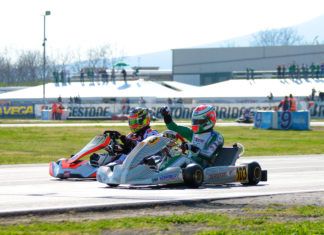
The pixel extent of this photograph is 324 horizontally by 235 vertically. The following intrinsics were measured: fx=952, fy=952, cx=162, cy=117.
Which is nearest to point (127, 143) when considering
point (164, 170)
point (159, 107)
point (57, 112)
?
point (164, 170)

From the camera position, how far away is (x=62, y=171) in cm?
1700

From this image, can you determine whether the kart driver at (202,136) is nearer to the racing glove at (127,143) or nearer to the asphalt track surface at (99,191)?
the asphalt track surface at (99,191)

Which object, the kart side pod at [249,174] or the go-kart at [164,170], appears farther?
the kart side pod at [249,174]

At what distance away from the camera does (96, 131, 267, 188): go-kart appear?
14.9 m

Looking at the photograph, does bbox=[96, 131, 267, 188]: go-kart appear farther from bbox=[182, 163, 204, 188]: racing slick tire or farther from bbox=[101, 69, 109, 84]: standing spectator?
bbox=[101, 69, 109, 84]: standing spectator

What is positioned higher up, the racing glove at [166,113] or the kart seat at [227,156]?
the racing glove at [166,113]

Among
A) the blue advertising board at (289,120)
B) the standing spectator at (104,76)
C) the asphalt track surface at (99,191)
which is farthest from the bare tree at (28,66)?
the asphalt track surface at (99,191)

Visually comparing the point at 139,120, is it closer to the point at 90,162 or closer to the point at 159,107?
the point at 90,162

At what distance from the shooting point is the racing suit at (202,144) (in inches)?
615

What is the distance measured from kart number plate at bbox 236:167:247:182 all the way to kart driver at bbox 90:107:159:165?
164 centimetres

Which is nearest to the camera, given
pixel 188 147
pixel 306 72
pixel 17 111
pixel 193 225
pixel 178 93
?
pixel 193 225

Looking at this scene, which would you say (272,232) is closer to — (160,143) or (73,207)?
(73,207)

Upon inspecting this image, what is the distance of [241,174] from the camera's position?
51.9ft

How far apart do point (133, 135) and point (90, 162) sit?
898 millimetres
